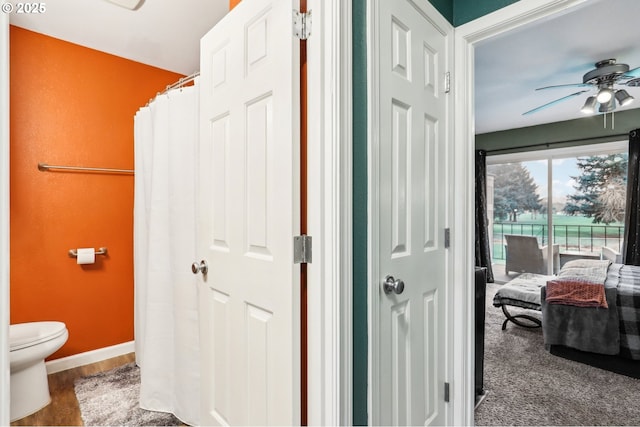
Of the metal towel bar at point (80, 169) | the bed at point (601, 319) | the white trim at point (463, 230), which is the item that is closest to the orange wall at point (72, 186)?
the metal towel bar at point (80, 169)

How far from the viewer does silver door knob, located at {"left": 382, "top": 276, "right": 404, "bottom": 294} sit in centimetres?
124

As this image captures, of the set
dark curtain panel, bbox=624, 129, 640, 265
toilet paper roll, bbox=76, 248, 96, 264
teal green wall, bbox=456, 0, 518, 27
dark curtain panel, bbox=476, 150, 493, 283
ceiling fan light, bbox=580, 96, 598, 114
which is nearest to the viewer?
teal green wall, bbox=456, 0, 518, 27

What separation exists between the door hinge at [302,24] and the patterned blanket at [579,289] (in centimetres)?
283

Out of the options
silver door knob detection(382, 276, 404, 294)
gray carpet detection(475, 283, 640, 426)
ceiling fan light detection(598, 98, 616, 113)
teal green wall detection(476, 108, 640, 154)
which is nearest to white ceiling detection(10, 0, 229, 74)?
silver door knob detection(382, 276, 404, 294)

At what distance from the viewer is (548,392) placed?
2.25 m

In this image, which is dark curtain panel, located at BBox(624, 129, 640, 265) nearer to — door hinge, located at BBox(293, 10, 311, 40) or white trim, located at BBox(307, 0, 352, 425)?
white trim, located at BBox(307, 0, 352, 425)

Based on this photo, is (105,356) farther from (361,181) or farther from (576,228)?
(576,228)

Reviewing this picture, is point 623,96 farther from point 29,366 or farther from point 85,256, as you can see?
point 29,366

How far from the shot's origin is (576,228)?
507cm

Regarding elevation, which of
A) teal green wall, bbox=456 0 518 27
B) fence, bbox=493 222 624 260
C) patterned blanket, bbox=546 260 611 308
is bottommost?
patterned blanket, bbox=546 260 611 308

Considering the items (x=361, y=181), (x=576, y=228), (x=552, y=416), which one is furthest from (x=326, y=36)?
(x=576, y=228)

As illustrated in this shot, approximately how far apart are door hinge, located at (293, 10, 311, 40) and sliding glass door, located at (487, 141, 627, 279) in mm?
4910

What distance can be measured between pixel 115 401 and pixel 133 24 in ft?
7.93
